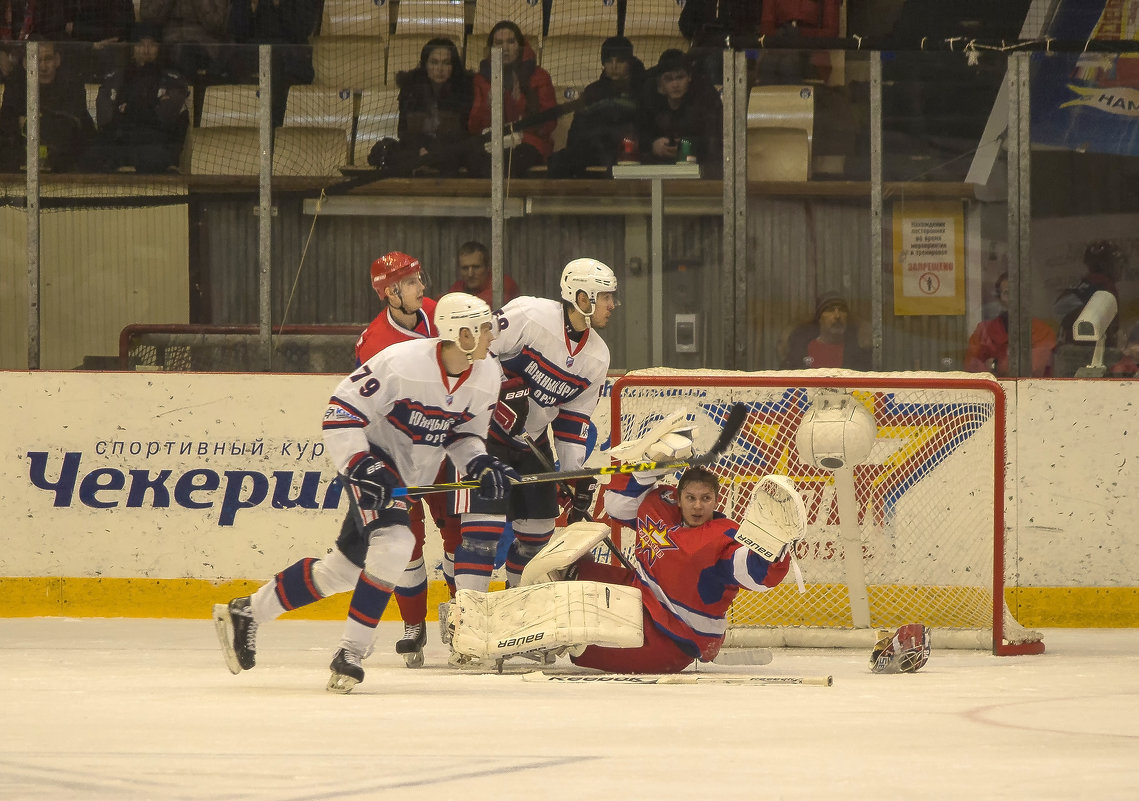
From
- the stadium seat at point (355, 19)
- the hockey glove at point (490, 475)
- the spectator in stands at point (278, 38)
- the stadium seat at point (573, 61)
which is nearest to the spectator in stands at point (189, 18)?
the spectator in stands at point (278, 38)

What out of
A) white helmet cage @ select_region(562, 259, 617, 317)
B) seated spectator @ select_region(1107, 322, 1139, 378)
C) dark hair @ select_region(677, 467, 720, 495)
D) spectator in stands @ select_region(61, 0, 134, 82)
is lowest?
dark hair @ select_region(677, 467, 720, 495)

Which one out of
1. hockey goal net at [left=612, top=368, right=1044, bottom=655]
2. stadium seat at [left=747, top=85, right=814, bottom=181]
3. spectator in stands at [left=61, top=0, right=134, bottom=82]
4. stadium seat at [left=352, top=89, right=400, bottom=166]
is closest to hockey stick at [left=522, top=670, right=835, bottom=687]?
hockey goal net at [left=612, top=368, right=1044, bottom=655]

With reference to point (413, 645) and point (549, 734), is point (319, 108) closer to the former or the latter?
point (413, 645)

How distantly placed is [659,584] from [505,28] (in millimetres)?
2920

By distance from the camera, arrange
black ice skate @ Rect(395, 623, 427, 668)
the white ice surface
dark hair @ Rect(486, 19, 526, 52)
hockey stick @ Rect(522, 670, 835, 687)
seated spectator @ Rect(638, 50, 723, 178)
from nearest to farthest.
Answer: the white ice surface < hockey stick @ Rect(522, 670, 835, 687) < black ice skate @ Rect(395, 623, 427, 668) < seated spectator @ Rect(638, 50, 723, 178) < dark hair @ Rect(486, 19, 526, 52)

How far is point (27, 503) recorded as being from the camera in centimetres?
647

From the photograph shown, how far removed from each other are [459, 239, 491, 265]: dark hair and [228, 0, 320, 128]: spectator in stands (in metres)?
0.84

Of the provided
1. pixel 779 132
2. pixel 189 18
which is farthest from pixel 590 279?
pixel 189 18

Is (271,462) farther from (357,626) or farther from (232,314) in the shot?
(357,626)

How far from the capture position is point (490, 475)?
15.6 feet

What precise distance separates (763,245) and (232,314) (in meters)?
2.03

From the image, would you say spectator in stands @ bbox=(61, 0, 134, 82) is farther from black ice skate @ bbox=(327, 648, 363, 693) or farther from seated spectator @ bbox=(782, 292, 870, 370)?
black ice skate @ bbox=(327, 648, 363, 693)

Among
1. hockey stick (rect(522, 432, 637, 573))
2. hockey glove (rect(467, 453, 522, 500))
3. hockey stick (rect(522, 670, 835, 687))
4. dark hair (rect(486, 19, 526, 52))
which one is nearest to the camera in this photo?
hockey stick (rect(522, 670, 835, 687))

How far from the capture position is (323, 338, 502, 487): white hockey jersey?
15.3ft
